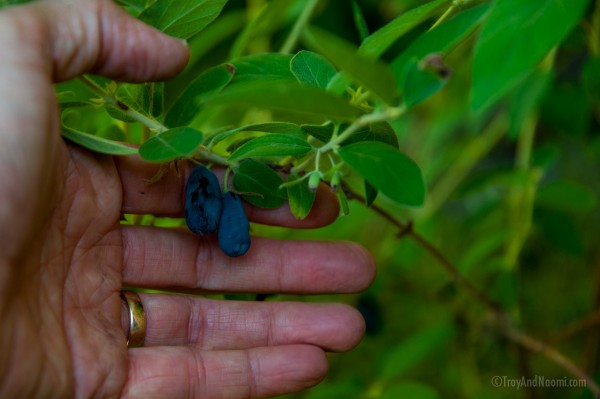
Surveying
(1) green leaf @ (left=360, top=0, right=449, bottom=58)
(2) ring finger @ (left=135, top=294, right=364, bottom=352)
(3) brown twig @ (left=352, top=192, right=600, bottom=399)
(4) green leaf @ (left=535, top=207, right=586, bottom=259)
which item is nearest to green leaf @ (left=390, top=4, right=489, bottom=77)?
(1) green leaf @ (left=360, top=0, right=449, bottom=58)

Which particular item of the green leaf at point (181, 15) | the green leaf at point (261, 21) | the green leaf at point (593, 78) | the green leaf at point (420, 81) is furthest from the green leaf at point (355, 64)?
the green leaf at point (593, 78)

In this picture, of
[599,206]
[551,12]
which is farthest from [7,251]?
[599,206]

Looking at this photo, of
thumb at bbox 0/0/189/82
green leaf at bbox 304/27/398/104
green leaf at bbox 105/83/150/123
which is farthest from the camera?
green leaf at bbox 105/83/150/123

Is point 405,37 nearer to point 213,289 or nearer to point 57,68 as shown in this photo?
point 213,289

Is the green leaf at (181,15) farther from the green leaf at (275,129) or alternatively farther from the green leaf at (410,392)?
the green leaf at (410,392)

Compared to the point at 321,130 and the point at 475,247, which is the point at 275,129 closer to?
the point at 321,130

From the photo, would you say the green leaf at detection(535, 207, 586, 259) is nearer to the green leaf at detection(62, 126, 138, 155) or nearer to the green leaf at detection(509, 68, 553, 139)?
the green leaf at detection(509, 68, 553, 139)
